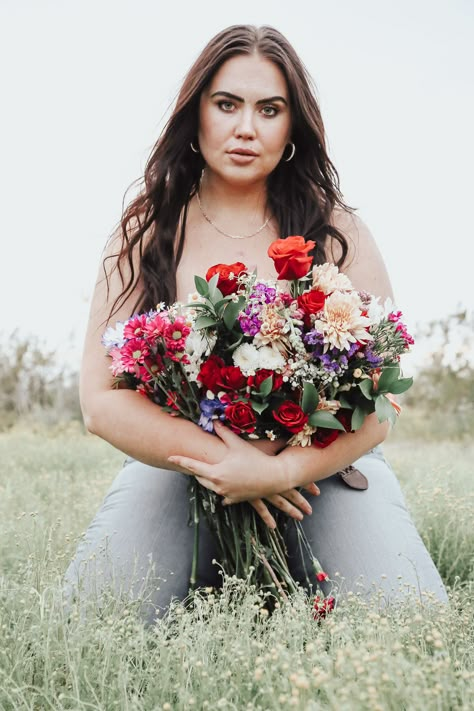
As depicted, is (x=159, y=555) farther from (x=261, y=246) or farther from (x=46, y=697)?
(x=261, y=246)

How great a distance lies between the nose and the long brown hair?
0.19 m

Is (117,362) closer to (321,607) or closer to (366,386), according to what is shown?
(366,386)

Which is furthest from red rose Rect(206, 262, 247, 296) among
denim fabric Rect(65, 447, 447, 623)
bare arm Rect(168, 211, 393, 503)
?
denim fabric Rect(65, 447, 447, 623)

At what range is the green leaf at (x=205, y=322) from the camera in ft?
7.07

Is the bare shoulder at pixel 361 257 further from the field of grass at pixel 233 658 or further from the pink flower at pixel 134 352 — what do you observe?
the field of grass at pixel 233 658

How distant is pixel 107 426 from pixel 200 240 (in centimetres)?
86

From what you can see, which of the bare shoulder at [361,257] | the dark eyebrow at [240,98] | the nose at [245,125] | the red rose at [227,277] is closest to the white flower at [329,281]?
the red rose at [227,277]

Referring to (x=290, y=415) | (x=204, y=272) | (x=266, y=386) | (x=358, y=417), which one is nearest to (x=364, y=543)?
(x=358, y=417)

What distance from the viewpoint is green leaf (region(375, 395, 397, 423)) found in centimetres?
221

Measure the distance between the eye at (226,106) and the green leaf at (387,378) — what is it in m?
1.16

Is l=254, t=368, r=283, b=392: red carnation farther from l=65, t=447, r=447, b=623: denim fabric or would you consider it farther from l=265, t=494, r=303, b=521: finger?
l=65, t=447, r=447, b=623: denim fabric

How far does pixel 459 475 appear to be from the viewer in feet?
15.3

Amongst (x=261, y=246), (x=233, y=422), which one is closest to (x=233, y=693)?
(x=233, y=422)

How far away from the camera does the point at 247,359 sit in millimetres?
2186
